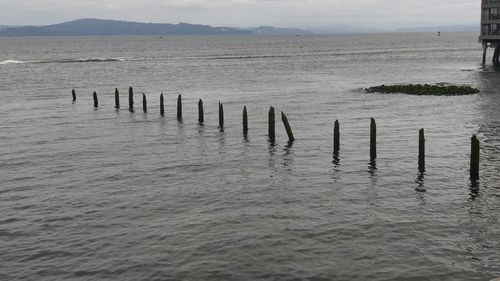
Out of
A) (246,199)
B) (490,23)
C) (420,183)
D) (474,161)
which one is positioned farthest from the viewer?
(490,23)

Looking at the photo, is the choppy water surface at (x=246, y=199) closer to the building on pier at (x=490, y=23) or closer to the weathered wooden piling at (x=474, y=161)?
the weathered wooden piling at (x=474, y=161)

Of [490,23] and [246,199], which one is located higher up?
[490,23]

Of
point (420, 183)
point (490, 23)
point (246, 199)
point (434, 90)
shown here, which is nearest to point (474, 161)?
point (420, 183)

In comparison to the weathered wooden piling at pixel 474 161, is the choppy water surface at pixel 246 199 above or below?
below

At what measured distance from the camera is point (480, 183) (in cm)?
2766

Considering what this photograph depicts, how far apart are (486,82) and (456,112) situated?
30.6 metres

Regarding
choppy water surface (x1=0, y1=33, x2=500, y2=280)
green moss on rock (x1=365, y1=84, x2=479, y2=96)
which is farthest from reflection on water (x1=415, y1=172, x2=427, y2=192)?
green moss on rock (x1=365, y1=84, x2=479, y2=96)

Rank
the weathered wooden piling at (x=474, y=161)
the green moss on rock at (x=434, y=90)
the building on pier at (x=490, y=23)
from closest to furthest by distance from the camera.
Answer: the weathered wooden piling at (x=474, y=161), the green moss on rock at (x=434, y=90), the building on pier at (x=490, y=23)

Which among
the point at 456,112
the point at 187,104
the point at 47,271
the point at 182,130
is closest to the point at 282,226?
the point at 47,271

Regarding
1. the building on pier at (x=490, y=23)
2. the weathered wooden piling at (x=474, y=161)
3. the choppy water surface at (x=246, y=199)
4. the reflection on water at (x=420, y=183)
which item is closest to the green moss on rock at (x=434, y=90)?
the choppy water surface at (x=246, y=199)

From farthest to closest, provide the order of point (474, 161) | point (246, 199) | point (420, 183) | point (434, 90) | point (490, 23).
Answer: point (490, 23) → point (434, 90) → point (420, 183) → point (474, 161) → point (246, 199)

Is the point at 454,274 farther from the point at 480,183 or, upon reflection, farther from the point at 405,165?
the point at 405,165

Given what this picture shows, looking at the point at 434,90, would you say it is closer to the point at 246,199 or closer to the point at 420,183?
the point at 420,183

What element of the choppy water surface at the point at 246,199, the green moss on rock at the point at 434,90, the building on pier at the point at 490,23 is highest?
the building on pier at the point at 490,23
